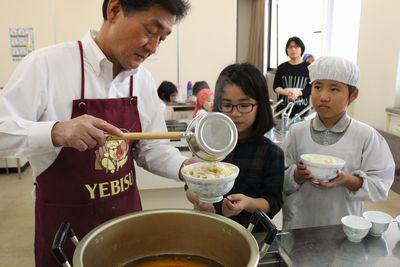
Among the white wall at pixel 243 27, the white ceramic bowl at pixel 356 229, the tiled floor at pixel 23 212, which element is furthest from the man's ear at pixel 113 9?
the white wall at pixel 243 27

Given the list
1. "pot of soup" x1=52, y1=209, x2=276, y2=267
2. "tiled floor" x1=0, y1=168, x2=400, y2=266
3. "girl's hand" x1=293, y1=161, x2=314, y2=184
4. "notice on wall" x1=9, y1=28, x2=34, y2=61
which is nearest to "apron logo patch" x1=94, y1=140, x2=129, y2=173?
"pot of soup" x1=52, y1=209, x2=276, y2=267

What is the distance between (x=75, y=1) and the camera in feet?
13.1

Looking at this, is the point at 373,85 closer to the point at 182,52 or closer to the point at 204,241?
the point at 182,52

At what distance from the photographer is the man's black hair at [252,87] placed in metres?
1.15

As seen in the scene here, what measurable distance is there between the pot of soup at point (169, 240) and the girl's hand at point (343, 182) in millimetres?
513

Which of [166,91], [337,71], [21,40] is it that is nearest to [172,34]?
[166,91]

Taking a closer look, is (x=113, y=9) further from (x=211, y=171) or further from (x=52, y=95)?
(x=211, y=171)

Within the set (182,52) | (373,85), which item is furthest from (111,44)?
(182,52)

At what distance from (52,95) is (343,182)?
36.7 inches

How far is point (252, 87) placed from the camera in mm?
1155

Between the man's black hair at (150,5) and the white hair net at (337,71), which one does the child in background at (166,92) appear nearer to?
the white hair net at (337,71)

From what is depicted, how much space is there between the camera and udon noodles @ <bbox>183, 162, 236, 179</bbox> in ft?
2.75

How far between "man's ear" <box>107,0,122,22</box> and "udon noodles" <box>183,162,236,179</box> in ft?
1.49

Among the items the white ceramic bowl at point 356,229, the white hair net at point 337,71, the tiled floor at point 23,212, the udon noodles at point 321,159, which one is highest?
the white hair net at point 337,71
